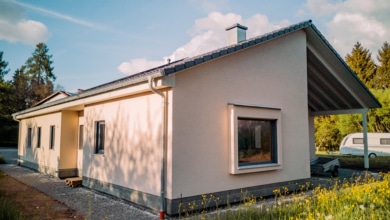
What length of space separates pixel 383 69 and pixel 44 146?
40893mm

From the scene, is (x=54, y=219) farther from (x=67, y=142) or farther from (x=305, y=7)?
(x=305, y=7)

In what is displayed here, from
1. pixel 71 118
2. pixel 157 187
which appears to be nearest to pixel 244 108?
pixel 157 187

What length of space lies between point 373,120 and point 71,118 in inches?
1177

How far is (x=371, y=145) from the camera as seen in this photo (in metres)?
24.8

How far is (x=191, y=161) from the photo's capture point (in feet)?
21.7

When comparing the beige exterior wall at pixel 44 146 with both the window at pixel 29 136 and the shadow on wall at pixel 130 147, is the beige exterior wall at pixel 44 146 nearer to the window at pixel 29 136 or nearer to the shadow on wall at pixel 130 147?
the window at pixel 29 136

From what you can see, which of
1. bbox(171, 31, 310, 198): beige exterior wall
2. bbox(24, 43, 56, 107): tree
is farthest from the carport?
bbox(24, 43, 56, 107): tree

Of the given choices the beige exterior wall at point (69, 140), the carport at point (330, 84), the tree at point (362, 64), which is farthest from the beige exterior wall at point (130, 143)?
the tree at point (362, 64)

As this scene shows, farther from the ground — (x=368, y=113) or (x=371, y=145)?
(x=368, y=113)

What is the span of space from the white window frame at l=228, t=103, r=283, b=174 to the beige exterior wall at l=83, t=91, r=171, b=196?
186 cm

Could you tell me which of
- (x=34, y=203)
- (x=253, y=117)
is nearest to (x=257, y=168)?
(x=253, y=117)

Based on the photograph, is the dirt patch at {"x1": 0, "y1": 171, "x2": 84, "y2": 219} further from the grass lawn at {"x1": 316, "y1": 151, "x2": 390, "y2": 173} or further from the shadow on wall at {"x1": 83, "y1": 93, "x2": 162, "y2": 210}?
the grass lawn at {"x1": 316, "y1": 151, "x2": 390, "y2": 173}

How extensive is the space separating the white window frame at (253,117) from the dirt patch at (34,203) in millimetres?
3958

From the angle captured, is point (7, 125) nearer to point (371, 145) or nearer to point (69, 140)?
point (69, 140)
